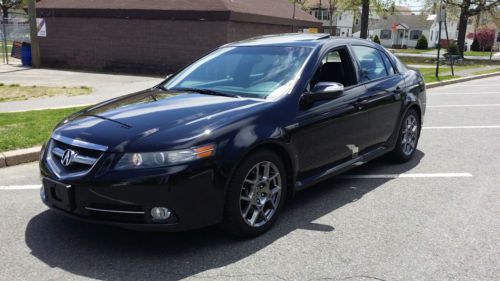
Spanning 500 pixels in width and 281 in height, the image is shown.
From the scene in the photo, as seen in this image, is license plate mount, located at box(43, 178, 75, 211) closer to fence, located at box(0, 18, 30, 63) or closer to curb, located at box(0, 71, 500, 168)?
curb, located at box(0, 71, 500, 168)

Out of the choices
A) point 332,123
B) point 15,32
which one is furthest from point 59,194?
point 15,32

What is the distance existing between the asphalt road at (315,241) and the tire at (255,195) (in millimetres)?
137

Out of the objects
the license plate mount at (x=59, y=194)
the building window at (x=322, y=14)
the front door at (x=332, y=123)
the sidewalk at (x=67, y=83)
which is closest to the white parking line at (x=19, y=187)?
the license plate mount at (x=59, y=194)

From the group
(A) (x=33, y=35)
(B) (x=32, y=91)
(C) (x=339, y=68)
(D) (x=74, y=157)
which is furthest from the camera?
(A) (x=33, y=35)

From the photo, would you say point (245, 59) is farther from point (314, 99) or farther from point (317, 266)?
point (317, 266)

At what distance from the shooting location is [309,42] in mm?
5074

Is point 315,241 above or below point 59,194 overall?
below

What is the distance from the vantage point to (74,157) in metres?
3.64

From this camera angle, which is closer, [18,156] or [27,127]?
[18,156]

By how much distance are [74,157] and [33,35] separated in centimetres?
1882

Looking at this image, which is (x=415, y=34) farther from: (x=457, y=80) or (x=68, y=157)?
(x=68, y=157)

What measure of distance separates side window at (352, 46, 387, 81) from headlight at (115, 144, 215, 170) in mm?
2678

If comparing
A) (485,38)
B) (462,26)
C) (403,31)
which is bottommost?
(485,38)

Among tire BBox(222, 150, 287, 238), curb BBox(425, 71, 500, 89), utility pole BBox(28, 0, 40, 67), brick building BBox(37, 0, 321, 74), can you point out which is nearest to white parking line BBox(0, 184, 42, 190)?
tire BBox(222, 150, 287, 238)
